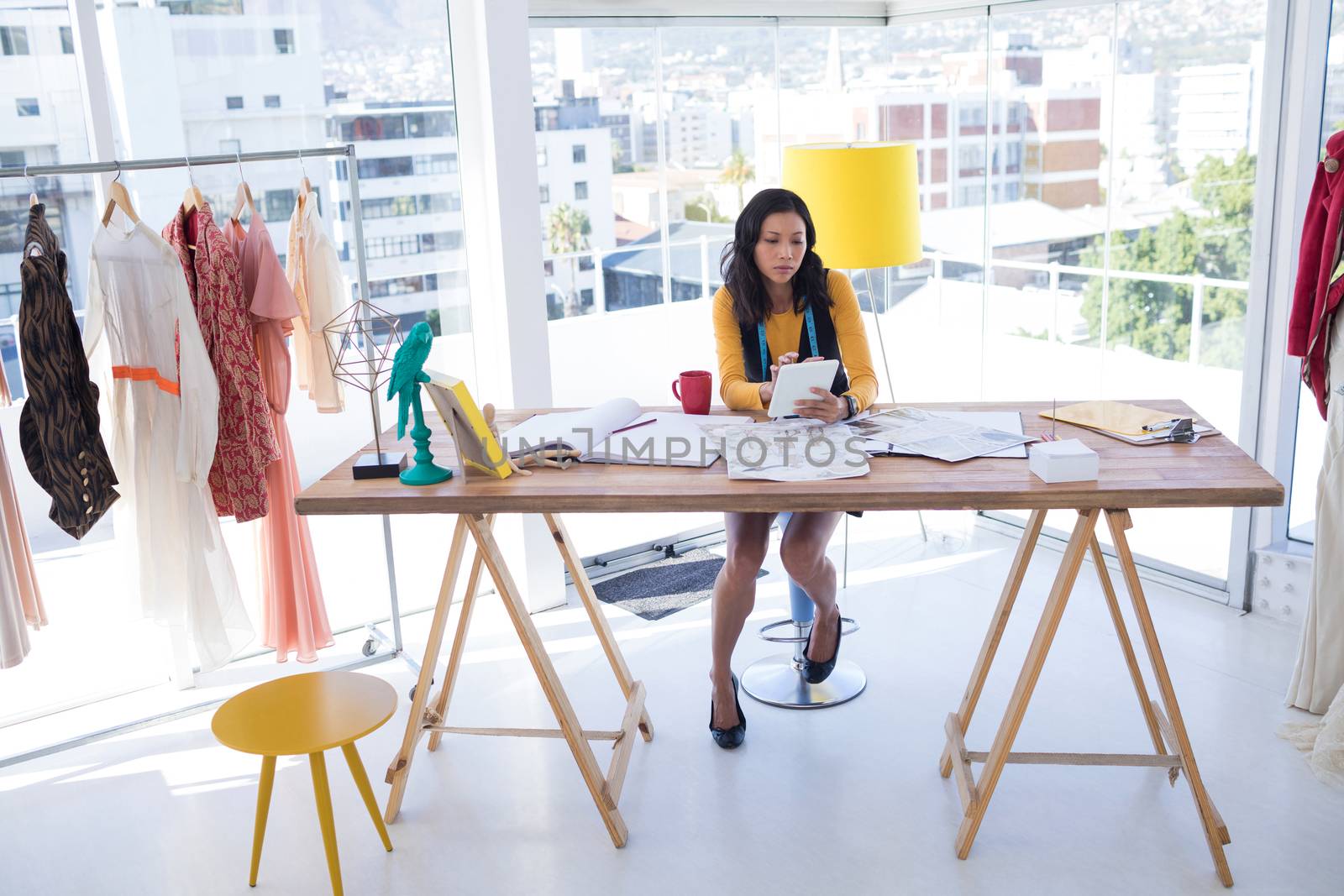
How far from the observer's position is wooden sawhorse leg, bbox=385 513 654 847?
94.7 inches

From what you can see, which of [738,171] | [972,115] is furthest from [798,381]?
[972,115]

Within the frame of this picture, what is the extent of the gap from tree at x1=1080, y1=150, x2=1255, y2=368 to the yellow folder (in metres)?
1.34

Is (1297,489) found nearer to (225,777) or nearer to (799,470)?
(799,470)

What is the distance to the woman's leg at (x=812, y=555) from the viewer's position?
2.81 metres

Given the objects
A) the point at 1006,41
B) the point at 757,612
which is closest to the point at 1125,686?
the point at 757,612

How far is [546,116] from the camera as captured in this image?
3.84 meters

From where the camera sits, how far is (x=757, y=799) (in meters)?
2.67

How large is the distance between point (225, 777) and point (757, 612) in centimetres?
166

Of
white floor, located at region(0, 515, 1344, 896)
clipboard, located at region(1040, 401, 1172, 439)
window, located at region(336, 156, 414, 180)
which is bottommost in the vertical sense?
white floor, located at region(0, 515, 1344, 896)

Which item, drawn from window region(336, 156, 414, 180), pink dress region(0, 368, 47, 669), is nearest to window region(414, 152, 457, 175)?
window region(336, 156, 414, 180)

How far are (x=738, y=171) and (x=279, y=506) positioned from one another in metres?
2.17

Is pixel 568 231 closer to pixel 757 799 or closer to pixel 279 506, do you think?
pixel 279 506

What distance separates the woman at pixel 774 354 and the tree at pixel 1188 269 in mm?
1466

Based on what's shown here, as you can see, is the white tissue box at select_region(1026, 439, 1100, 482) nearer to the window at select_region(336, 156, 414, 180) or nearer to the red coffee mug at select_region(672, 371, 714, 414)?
the red coffee mug at select_region(672, 371, 714, 414)
